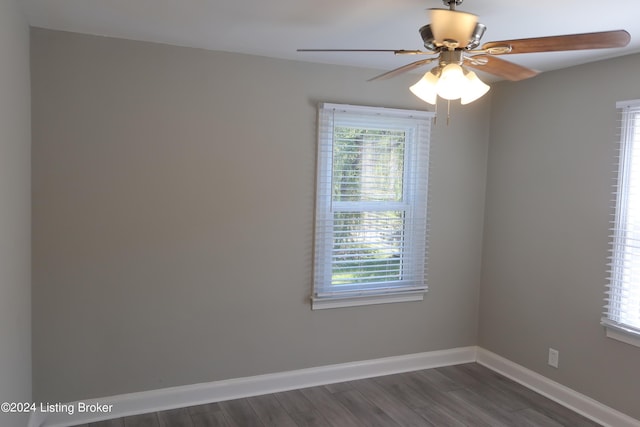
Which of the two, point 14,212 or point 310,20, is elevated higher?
point 310,20

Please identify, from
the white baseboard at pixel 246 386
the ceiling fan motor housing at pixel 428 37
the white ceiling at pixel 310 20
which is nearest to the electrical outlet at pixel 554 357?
the white baseboard at pixel 246 386

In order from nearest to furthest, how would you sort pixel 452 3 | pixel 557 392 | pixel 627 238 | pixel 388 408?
pixel 452 3 → pixel 627 238 → pixel 388 408 → pixel 557 392

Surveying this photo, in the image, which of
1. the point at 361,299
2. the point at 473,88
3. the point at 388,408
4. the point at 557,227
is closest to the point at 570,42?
the point at 473,88

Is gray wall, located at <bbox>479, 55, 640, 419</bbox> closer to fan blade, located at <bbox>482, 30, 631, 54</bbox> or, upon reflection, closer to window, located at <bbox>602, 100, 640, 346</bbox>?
window, located at <bbox>602, 100, 640, 346</bbox>

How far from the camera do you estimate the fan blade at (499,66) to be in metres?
2.04

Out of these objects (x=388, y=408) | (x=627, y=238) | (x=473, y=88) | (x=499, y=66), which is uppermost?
(x=499, y=66)

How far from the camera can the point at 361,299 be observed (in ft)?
11.8

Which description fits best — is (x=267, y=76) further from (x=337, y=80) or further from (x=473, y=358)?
(x=473, y=358)

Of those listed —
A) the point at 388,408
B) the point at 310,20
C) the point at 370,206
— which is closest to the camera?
the point at 310,20

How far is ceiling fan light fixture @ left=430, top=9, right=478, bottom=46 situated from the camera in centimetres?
171

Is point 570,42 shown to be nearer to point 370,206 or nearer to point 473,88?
point 473,88

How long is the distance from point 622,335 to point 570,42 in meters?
1.99

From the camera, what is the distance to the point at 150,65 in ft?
9.61

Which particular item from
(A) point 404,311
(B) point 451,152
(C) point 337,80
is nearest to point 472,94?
(C) point 337,80
